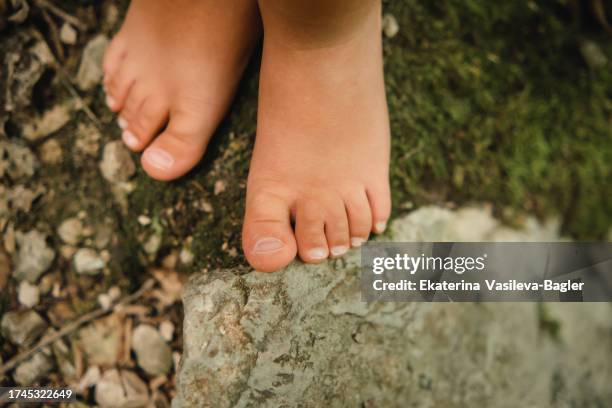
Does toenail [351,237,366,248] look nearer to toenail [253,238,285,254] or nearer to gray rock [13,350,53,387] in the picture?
toenail [253,238,285,254]

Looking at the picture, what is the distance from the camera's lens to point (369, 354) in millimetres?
987

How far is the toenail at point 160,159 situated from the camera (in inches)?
43.4

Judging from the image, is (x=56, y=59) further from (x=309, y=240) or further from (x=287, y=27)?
(x=309, y=240)

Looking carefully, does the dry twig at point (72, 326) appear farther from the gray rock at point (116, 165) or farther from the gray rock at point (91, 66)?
the gray rock at point (91, 66)

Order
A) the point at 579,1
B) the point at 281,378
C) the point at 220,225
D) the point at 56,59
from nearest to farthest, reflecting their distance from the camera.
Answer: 1. the point at 281,378
2. the point at 220,225
3. the point at 56,59
4. the point at 579,1

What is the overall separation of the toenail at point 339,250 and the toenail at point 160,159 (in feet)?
1.34

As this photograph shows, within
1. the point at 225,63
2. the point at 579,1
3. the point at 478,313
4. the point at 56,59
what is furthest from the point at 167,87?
the point at 579,1

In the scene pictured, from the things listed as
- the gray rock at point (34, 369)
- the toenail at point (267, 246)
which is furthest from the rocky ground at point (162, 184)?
the toenail at point (267, 246)

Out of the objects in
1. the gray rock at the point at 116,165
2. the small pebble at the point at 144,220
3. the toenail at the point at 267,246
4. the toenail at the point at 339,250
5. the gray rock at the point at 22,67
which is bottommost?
the toenail at the point at 339,250

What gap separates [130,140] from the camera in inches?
46.0

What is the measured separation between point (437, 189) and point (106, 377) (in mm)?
858

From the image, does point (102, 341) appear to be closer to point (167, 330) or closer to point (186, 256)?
point (167, 330)

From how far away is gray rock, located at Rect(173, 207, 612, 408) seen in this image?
90 centimetres

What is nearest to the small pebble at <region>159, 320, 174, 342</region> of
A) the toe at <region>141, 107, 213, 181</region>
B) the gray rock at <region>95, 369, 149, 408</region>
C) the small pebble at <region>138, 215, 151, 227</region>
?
the gray rock at <region>95, 369, 149, 408</region>
